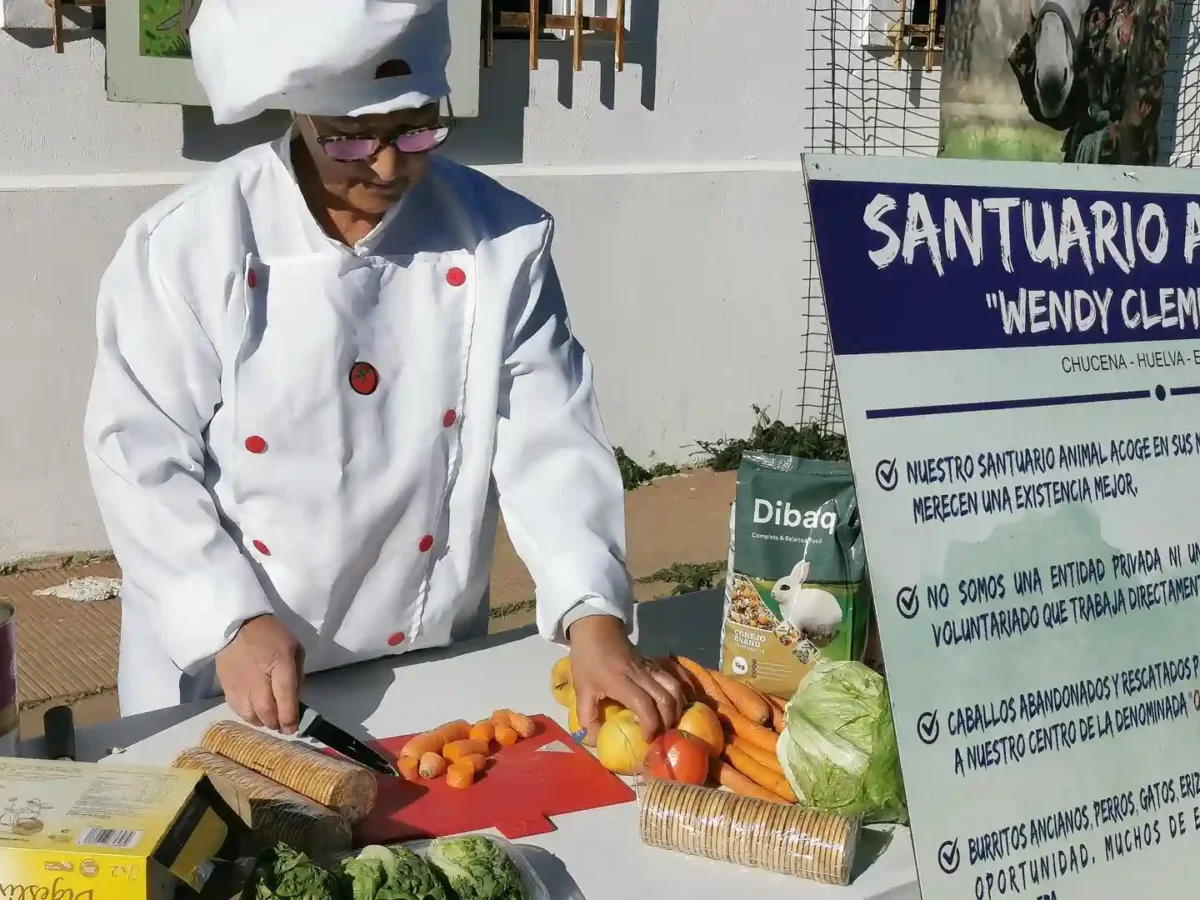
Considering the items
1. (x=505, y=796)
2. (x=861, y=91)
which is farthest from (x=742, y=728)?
(x=861, y=91)

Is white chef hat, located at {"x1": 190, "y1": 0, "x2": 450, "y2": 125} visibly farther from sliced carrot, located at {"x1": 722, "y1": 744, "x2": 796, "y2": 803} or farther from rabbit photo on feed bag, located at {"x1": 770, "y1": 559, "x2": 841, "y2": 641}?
sliced carrot, located at {"x1": 722, "y1": 744, "x2": 796, "y2": 803}

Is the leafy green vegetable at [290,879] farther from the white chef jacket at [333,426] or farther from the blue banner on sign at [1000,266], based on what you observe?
the blue banner on sign at [1000,266]

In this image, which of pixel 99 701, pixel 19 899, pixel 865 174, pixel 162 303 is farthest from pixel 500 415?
pixel 99 701

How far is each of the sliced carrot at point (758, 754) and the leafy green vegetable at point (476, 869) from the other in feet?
1.60

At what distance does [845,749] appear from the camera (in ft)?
5.41

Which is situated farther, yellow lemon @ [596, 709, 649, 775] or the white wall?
the white wall

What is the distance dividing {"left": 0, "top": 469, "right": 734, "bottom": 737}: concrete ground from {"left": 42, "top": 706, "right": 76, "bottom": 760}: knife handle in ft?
5.93

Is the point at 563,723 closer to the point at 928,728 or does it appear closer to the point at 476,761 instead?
the point at 476,761

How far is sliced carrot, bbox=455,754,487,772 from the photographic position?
177 centimetres

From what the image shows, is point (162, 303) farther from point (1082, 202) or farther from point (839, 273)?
point (1082, 202)

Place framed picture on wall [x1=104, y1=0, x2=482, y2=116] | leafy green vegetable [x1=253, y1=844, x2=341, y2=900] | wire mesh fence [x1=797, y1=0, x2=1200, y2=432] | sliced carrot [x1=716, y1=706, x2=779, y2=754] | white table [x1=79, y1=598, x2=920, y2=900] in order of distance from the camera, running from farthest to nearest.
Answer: wire mesh fence [x1=797, y1=0, x2=1200, y2=432] < framed picture on wall [x1=104, y1=0, x2=482, y2=116] < sliced carrot [x1=716, y1=706, x2=779, y2=754] < white table [x1=79, y1=598, x2=920, y2=900] < leafy green vegetable [x1=253, y1=844, x2=341, y2=900]

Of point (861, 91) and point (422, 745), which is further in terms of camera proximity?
point (861, 91)

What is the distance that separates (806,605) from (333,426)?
0.75 metres

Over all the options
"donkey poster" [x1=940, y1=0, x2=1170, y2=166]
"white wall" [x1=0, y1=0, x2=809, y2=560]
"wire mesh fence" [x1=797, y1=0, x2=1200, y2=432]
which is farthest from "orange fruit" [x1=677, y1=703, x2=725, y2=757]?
"wire mesh fence" [x1=797, y1=0, x2=1200, y2=432]
